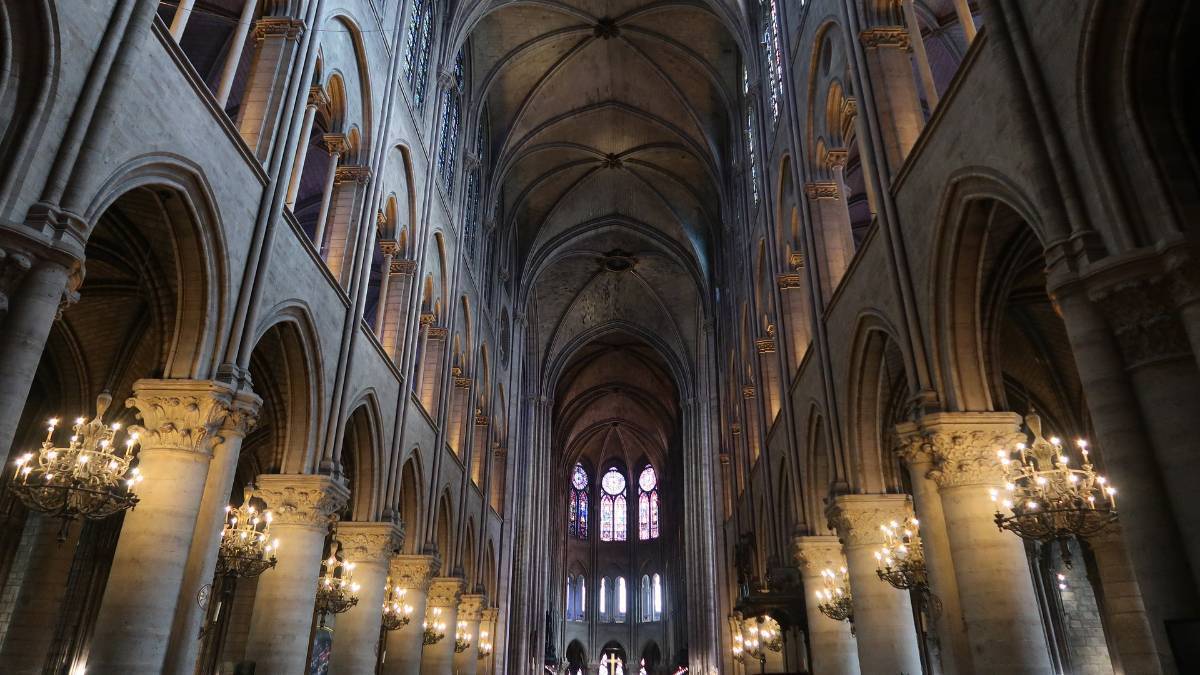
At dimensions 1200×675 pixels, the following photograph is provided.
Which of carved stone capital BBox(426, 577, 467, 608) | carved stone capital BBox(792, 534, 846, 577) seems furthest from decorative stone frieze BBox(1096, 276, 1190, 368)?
carved stone capital BBox(426, 577, 467, 608)

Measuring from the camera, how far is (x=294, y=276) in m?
11.6

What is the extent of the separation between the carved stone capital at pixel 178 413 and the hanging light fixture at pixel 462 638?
53.3 ft

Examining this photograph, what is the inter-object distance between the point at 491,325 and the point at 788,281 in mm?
13676

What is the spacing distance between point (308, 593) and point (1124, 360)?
10.7m

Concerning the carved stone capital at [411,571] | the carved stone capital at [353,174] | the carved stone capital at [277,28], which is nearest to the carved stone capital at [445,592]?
the carved stone capital at [411,571]

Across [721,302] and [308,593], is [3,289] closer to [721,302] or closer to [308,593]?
[308,593]

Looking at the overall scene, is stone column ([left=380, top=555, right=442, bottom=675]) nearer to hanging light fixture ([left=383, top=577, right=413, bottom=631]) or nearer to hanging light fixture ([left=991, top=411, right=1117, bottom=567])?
hanging light fixture ([left=383, top=577, right=413, bottom=631])

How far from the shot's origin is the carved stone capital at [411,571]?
704 inches

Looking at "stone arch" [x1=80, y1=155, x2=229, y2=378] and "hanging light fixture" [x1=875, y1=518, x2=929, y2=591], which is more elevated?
"stone arch" [x1=80, y1=155, x2=229, y2=378]

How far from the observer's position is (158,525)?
8.55m

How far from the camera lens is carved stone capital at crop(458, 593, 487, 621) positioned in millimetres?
Answer: 24497

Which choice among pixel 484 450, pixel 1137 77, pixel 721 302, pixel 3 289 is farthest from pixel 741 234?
pixel 3 289

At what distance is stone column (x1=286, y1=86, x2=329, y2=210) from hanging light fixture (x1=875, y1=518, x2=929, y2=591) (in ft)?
31.9

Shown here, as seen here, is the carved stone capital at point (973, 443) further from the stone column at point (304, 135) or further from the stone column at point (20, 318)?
the stone column at point (304, 135)
